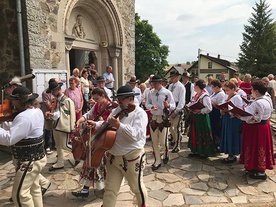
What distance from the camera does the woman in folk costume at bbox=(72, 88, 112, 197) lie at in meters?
3.55

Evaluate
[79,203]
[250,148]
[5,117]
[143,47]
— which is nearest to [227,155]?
[250,148]

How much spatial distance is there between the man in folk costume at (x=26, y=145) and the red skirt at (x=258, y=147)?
11.4ft

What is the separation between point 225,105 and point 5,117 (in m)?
3.84

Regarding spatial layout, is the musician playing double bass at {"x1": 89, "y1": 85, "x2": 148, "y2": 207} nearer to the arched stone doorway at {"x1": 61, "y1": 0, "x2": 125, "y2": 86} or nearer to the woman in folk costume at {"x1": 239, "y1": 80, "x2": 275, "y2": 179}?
the woman in folk costume at {"x1": 239, "y1": 80, "x2": 275, "y2": 179}

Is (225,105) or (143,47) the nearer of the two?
(225,105)

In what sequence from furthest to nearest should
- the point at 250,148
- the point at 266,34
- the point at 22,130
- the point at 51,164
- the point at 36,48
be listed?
the point at 266,34 < the point at 36,48 < the point at 51,164 < the point at 250,148 < the point at 22,130

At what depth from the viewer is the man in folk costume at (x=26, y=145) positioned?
2721mm

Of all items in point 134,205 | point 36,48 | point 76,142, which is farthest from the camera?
point 36,48

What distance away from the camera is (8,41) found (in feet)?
21.1

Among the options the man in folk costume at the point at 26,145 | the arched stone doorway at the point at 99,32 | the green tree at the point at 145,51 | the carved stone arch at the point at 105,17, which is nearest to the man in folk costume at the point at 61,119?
the man in folk costume at the point at 26,145

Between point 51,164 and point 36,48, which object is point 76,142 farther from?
point 36,48

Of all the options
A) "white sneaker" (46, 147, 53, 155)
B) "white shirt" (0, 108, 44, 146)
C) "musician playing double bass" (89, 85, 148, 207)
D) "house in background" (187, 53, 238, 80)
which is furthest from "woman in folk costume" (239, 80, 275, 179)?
"house in background" (187, 53, 238, 80)

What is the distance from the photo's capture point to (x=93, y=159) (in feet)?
9.12

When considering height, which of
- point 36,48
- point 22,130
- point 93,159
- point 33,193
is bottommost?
point 33,193
